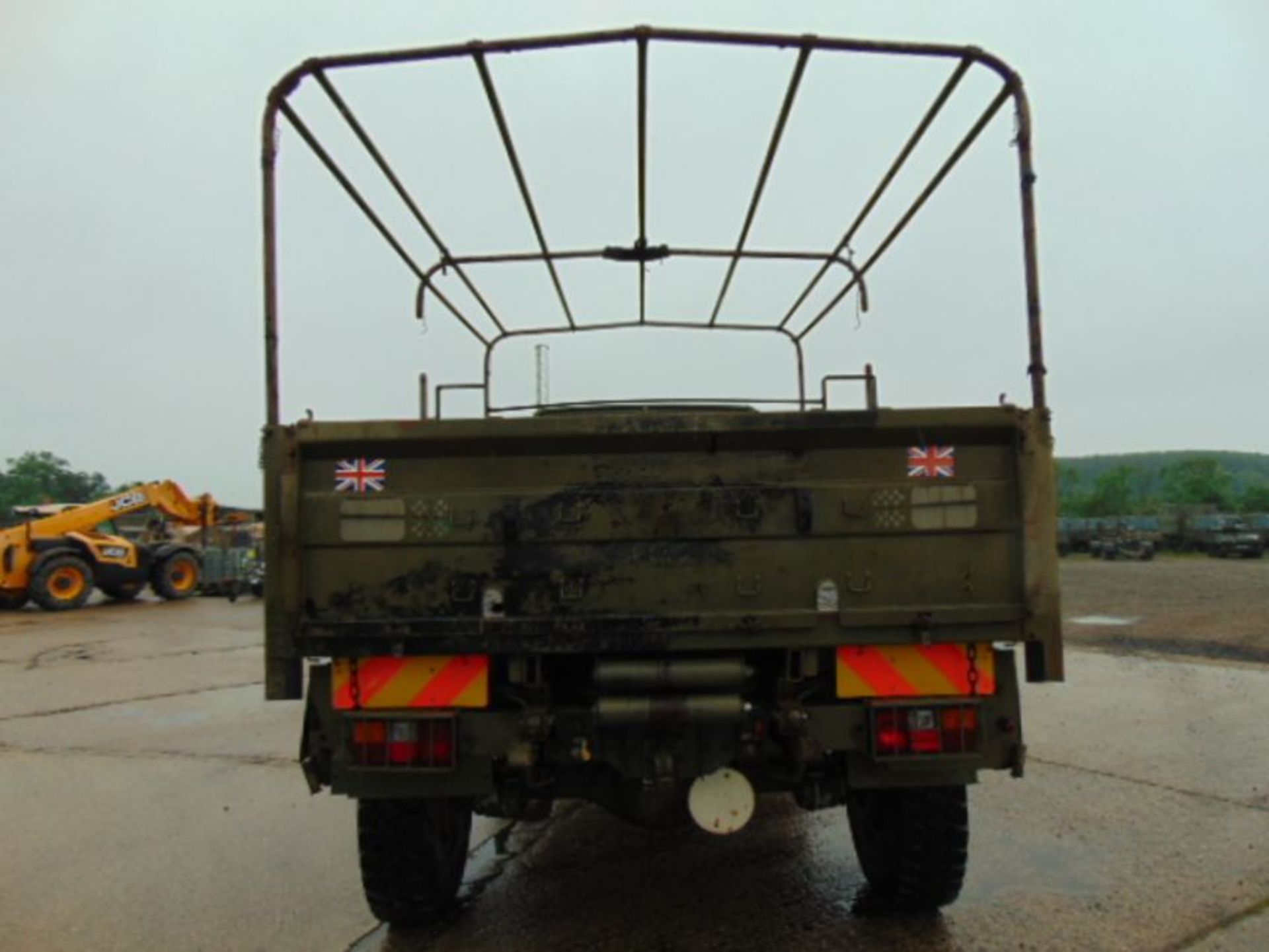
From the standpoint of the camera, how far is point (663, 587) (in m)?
2.83

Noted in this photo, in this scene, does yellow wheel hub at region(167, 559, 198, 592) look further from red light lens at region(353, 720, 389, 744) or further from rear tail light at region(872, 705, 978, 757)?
rear tail light at region(872, 705, 978, 757)

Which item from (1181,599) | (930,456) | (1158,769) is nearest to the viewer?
(930,456)

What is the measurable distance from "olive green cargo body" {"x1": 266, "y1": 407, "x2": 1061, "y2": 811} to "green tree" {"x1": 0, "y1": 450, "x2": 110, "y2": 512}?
83.6 metres

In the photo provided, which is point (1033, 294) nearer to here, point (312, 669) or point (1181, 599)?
point (312, 669)

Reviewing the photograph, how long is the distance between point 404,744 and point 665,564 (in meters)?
0.96

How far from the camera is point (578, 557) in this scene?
284 cm

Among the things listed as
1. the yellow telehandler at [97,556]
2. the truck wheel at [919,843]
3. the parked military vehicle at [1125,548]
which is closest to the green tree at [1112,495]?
the parked military vehicle at [1125,548]

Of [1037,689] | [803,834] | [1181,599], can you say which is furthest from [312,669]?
[1181,599]

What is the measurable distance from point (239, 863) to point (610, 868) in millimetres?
1677

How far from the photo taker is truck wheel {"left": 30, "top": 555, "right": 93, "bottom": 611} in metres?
18.2

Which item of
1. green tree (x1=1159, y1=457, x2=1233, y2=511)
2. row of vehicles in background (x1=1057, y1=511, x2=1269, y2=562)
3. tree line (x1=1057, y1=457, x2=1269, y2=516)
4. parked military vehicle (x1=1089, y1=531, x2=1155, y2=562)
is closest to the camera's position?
row of vehicles in background (x1=1057, y1=511, x2=1269, y2=562)

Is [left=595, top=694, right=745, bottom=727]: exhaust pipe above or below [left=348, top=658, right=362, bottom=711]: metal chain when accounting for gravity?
below

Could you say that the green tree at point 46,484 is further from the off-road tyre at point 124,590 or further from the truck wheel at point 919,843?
the truck wheel at point 919,843

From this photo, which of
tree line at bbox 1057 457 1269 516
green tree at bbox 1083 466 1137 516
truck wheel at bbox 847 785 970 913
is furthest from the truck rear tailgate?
green tree at bbox 1083 466 1137 516
